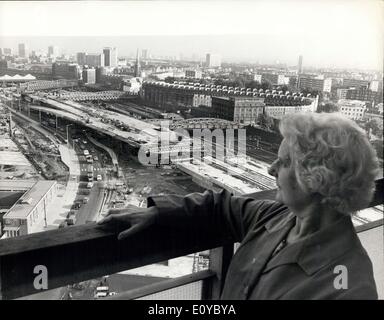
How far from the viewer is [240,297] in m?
0.96

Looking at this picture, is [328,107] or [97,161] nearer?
[97,161]

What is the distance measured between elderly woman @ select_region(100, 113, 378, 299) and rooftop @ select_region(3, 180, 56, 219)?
1.73 feet

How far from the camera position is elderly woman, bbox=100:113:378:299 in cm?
84

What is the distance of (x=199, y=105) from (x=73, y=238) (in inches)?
Answer: 50.2

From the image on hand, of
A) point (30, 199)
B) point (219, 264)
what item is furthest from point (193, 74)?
point (219, 264)

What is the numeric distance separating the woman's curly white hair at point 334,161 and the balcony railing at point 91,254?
1.14 ft

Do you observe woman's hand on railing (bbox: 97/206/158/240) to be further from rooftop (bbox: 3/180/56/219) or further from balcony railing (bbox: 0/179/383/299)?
rooftop (bbox: 3/180/56/219)

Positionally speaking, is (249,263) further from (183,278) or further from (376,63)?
(376,63)

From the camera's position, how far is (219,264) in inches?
45.9

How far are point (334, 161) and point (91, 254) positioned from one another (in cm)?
57

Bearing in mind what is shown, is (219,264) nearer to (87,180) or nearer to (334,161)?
(334,161)

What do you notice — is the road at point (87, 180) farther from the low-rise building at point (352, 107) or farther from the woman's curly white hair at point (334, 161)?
the low-rise building at point (352, 107)

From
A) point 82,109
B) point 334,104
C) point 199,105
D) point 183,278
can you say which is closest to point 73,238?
point 183,278

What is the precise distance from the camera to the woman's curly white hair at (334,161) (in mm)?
851
